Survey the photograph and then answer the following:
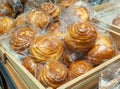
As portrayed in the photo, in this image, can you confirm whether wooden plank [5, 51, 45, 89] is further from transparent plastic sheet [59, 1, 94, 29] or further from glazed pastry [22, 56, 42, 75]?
transparent plastic sheet [59, 1, 94, 29]

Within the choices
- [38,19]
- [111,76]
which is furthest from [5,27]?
[111,76]

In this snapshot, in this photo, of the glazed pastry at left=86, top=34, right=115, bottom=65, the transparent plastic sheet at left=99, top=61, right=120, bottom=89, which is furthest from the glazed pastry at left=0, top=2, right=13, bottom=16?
the transparent plastic sheet at left=99, top=61, right=120, bottom=89

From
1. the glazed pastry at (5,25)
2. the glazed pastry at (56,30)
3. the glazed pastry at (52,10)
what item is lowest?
the glazed pastry at (56,30)

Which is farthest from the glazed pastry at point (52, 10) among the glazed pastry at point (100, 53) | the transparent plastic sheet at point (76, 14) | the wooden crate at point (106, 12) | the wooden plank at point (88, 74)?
the wooden plank at point (88, 74)

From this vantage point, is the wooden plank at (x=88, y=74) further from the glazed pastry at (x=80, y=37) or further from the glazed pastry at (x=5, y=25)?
the glazed pastry at (x=5, y=25)

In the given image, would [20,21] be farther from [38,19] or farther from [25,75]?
[25,75]

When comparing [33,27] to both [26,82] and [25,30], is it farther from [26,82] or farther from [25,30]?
[26,82]
